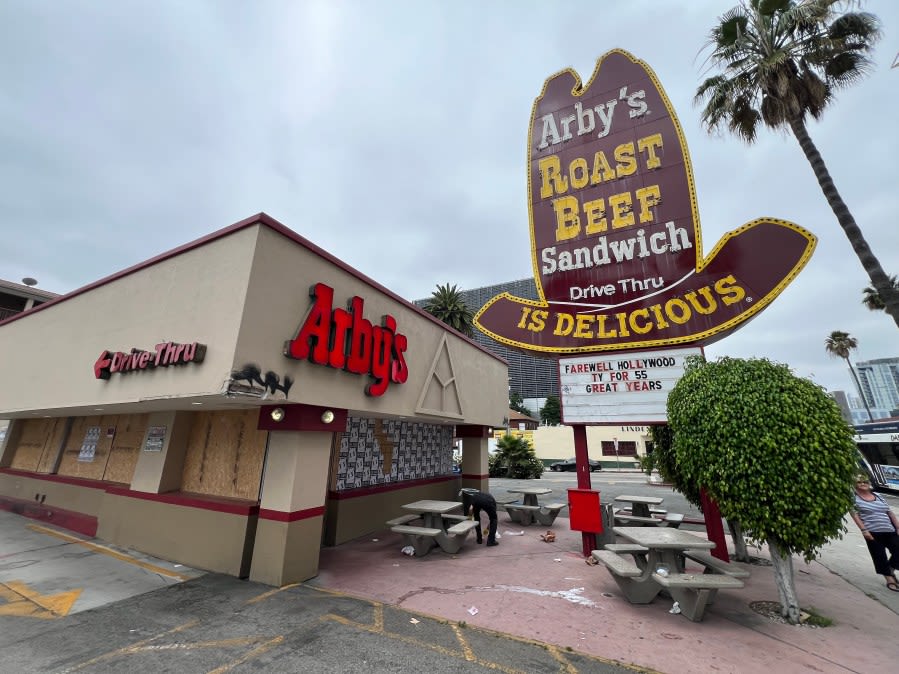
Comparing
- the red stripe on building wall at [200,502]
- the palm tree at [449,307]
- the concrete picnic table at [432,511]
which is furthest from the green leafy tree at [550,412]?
the red stripe on building wall at [200,502]

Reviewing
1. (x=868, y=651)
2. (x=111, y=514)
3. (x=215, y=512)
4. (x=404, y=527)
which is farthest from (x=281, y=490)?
(x=868, y=651)

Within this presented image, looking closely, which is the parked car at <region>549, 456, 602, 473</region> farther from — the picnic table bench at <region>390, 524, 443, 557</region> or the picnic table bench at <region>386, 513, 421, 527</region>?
the picnic table bench at <region>390, 524, 443, 557</region>

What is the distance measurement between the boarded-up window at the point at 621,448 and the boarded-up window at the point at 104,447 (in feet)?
138

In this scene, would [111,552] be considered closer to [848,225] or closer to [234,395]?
[234,395]

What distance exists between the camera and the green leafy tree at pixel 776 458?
504cm

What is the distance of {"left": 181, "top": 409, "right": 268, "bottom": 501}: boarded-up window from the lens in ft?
27.3

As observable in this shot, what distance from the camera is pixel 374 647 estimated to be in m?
4.75

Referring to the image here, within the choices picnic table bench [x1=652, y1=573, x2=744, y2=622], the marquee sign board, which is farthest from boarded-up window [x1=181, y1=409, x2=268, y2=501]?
picnic table bench [x1=652, y1=573, x2=744, y2=622]

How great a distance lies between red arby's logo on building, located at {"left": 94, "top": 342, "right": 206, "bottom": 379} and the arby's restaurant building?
4cm

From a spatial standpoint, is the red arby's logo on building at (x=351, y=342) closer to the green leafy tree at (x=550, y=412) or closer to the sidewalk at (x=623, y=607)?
the sidewalk at (x=623, y=607)

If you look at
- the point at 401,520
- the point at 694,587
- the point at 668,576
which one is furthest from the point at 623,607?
the point at 401,520

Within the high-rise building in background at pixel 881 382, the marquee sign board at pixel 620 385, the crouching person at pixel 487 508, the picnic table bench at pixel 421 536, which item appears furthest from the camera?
the high-rise building in background at pixel 881 382

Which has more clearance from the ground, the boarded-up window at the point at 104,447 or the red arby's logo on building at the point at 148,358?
the red arby's logo on building at the point at 148,358

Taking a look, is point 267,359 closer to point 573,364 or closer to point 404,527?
point 404,527
